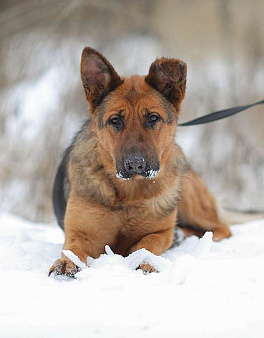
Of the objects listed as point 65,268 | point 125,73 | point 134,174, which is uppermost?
point 125,73

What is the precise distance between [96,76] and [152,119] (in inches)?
23.0

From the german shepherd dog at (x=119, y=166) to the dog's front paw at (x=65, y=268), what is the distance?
43 cm

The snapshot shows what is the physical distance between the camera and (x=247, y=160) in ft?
26.2

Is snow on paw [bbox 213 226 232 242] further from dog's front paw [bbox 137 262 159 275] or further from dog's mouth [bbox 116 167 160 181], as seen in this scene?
dog's front paw [bbox 137 262 159 275]

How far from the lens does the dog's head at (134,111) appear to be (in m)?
3.51

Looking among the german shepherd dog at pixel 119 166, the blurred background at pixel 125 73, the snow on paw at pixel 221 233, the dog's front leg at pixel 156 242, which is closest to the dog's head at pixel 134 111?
the german shepherd dog at pixel 119 166

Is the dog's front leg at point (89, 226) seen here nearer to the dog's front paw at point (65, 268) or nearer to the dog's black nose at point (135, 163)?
the dog's black nose at point (135, 163)

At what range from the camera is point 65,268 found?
3.10 m

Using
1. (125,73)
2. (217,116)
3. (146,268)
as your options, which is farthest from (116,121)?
(125,73)

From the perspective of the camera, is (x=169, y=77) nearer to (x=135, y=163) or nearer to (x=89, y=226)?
(x=135, y=163)

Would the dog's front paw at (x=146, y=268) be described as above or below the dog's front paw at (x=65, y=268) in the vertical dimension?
above

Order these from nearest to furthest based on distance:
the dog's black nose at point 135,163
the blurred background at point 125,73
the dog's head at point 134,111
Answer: the dog's black nose at point 135,163 < the dog's head at point 134,111 < the blurred background at point 125,73

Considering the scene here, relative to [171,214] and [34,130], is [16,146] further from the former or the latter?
[171,214]

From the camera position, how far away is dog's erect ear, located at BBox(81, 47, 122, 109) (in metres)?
3.80
